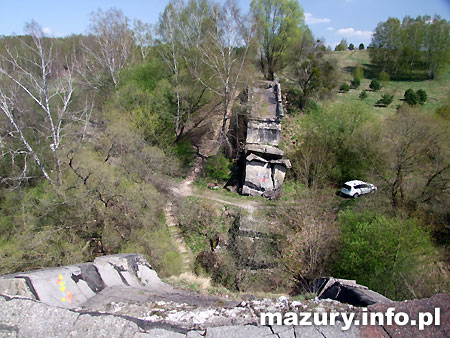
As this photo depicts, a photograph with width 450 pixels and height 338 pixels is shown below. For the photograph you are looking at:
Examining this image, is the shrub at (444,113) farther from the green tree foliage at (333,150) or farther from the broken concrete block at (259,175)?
the broken concrete block at (259,175)

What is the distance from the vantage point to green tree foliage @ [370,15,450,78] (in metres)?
31.7

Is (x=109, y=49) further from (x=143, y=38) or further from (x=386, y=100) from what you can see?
(x=386, y=100)

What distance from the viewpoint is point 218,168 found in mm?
16453

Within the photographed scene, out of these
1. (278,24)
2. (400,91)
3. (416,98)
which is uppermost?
(278,24)

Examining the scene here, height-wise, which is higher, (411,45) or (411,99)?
(411,45)

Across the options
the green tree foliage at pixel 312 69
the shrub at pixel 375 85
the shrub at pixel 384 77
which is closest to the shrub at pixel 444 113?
the green tree foliage at pixel 312 69

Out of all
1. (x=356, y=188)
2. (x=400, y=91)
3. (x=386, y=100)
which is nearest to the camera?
(x=356, y=188)

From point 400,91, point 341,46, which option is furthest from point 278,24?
point 341,46

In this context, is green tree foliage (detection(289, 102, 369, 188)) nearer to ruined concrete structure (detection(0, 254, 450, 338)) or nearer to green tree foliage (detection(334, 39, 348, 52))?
ruined concrete structure (detection(0, 254, 450, 338))

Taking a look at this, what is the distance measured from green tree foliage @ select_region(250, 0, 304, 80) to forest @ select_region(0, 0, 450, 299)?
8 centimetres

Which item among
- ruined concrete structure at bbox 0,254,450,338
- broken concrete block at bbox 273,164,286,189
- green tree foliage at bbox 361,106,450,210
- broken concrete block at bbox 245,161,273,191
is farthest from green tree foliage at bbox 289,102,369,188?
ruined concrete structure at bbox 0,254,450,338

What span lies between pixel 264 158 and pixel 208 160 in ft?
11.6

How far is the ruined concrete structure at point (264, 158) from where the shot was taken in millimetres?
15039

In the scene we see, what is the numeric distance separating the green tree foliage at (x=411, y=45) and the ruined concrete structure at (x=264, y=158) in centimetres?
2779
